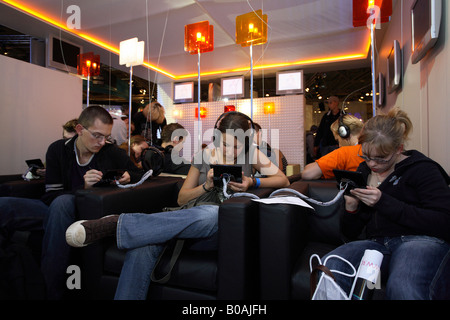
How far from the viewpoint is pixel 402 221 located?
1235mm

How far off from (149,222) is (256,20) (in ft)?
9.39

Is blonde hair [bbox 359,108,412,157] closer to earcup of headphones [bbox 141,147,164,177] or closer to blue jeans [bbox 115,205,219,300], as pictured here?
blue jeans [bbox 115,205,219,300]

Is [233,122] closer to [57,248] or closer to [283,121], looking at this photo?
[57,248]

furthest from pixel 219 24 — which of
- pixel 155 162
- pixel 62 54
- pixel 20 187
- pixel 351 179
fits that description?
pixel 351 179

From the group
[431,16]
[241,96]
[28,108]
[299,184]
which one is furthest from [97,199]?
[241,96]

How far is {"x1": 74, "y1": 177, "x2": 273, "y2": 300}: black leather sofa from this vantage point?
4.45 feet

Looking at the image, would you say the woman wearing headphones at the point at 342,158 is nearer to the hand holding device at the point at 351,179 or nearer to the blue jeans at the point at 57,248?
the hand holding device at the point at 351,179

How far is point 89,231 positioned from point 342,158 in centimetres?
184

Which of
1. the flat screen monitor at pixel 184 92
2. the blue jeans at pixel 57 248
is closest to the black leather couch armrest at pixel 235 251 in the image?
the blue jeans at pixel 57 248

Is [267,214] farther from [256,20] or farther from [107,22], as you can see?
[107,22]

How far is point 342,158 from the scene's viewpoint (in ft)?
7.18

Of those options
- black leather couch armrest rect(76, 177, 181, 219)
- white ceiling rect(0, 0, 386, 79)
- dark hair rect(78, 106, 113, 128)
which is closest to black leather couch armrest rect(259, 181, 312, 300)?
black leather couch armrest rect(76, 177, 181, 219)

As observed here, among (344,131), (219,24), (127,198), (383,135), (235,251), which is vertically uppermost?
(219,24)
